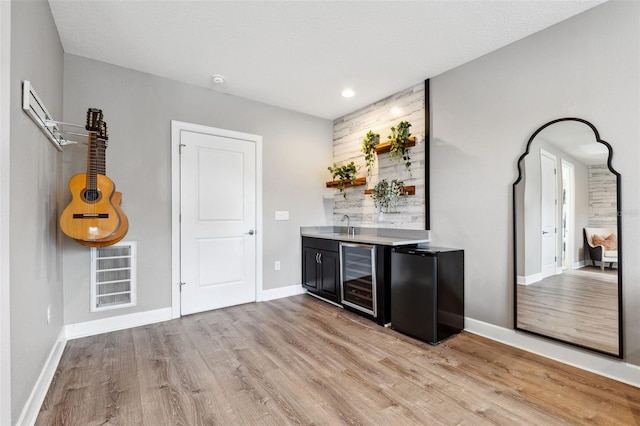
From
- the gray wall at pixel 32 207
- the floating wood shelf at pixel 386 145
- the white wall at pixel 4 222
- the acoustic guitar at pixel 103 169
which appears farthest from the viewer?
the floating wood shelf at pixel 386 145

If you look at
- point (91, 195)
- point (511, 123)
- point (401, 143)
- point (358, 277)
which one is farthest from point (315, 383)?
point (511, 123)

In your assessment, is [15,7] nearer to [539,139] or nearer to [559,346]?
[539,139]

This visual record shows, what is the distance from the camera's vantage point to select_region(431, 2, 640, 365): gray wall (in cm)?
205

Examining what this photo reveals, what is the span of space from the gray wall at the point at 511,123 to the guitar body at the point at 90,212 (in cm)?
306

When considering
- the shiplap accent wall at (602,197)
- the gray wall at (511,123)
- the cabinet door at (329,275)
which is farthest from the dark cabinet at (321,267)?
the shiplap accent wall at (602,197)

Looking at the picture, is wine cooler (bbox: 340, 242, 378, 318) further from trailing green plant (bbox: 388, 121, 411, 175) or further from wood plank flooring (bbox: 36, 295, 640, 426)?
trailing green plant (bbox: 388, 121, 411, 175)

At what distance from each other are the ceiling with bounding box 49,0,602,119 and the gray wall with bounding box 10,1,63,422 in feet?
1.40

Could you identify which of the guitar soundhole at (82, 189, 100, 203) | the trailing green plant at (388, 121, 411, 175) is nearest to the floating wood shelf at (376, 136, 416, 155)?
the trailing green plant at (388, 121, 411, 175)

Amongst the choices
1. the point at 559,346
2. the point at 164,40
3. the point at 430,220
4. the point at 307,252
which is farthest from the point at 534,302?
the point at 164,40

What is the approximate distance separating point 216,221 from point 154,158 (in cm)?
95

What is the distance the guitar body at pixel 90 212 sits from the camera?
2.28m

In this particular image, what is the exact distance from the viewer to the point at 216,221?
11.8 feet

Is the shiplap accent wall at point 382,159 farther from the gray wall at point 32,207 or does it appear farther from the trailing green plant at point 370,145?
the gray wall at point 32,207

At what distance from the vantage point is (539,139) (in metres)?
2.51
